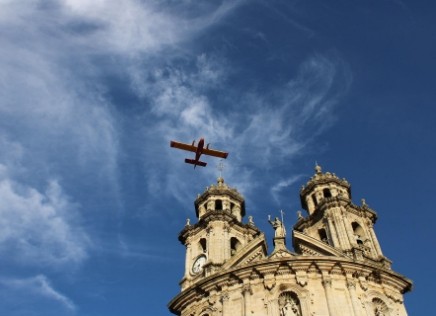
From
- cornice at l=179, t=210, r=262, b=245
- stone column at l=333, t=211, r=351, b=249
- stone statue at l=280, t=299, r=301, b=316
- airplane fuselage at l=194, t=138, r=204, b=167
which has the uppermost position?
airplane fuselage at l=194, t=138, r=204, b=167

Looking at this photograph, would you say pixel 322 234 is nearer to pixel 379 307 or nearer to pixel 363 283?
pixel 363 283

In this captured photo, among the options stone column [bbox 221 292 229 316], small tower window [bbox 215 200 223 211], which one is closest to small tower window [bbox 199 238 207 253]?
small tower window [bbox 215 200 223 211]

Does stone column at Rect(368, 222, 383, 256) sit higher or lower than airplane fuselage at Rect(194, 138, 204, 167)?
lower

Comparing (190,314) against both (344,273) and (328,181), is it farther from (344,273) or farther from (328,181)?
(328,181)

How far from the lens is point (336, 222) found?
3866 cm

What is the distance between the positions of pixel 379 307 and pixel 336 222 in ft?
31.8

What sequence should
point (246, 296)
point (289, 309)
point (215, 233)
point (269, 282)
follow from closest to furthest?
1. point (289, 309)
2. point (246, 296)
3. point (269, 282)
4. point (215, 233)

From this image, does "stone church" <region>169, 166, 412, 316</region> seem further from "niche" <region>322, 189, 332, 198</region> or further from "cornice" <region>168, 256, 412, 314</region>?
"niche" <region>322, 189, 332, 198</region>

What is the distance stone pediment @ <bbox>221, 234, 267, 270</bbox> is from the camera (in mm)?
33969

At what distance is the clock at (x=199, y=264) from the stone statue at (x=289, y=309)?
32.6ft

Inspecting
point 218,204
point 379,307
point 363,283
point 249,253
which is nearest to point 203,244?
point 218,204

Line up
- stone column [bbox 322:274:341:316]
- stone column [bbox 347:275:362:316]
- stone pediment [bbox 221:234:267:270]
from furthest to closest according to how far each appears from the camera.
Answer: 1. stone pediment [bbox 221:234:267:270]
2. stone column [bbox 347:275:362:316]
3. stone column [bbox 322:274:341:316]

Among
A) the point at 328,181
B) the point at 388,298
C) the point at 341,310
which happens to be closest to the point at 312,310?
the point at 341,310

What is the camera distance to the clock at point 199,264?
123 feet
